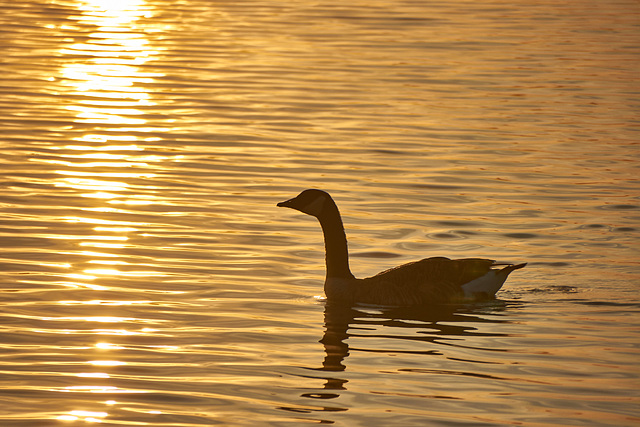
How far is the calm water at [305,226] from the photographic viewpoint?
9781 mm

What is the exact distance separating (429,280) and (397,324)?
805 mm

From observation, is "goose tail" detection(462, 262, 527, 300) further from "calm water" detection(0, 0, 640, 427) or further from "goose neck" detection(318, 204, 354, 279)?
"goose neck" detection(318, 204, 354, 279)

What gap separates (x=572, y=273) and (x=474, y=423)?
17.6ft

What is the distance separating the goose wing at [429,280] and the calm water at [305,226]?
17 centimetres

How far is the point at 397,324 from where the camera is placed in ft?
39.5

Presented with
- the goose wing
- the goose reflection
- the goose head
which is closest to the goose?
the goose wing

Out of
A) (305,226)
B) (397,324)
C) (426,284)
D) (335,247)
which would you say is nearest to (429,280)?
(426,284)

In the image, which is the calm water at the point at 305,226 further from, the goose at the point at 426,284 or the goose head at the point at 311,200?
the goose head at the point at 311,200

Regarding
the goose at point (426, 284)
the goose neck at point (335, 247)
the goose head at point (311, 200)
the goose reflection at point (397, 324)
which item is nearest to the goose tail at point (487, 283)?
the goose at point (426, 284)

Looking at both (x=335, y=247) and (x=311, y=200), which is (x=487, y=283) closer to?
(x=335, y=247)

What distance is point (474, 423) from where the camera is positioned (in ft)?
29.3

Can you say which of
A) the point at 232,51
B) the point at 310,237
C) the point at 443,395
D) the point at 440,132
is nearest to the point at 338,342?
the point at 443,395

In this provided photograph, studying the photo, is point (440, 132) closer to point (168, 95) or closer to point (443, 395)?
point (168, 95)

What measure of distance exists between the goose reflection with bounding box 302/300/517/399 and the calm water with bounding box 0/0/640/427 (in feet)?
0.16
